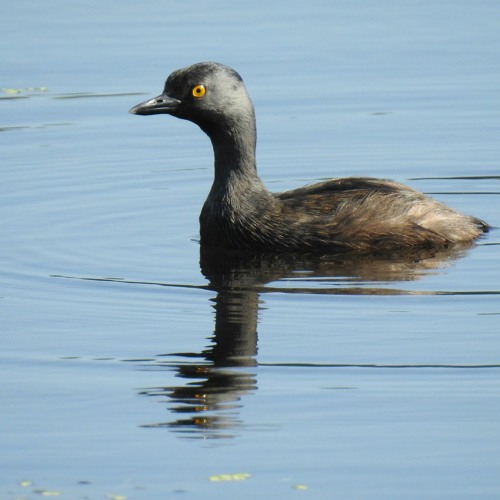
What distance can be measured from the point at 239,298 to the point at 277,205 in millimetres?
1851

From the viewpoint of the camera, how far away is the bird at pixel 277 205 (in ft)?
40.4

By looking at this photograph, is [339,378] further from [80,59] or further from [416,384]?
[80,59]

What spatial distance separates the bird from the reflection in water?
0.15 meters

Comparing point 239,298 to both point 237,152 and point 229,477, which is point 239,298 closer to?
point 237,152

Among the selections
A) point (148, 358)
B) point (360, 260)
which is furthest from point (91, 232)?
point (148, 358)

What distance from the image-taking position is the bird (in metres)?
12.3

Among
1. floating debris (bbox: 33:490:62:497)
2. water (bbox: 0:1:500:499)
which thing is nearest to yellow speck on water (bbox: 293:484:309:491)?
water (bbox: 0:1:500:499)

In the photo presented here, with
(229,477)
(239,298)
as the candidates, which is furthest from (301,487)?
(239,298)

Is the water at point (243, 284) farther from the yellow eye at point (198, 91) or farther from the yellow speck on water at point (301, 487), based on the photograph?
the yellow eye at point (198, 91)

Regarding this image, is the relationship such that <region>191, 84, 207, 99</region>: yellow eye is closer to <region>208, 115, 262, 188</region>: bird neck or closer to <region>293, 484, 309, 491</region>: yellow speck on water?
<region>208, 115, 262, 188</region>: bird neck

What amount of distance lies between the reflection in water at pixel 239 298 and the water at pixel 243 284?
25mm

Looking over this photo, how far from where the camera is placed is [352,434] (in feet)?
26.5

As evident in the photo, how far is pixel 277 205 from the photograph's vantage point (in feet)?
41.3

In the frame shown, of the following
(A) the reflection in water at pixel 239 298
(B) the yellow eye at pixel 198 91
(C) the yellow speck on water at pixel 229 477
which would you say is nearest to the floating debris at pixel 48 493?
(C) the yellow speck on water at pixel 229 477
